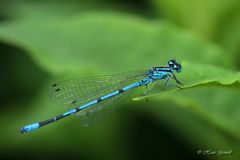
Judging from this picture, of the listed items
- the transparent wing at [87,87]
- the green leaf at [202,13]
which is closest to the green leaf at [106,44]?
the transparent wing at [87,87]

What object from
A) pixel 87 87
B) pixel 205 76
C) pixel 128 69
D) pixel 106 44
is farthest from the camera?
pixel 87 87

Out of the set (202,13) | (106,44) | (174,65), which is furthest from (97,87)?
(202,13)

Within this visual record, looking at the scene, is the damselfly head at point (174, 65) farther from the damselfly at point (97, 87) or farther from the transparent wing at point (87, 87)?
the transparent wing at point (87, 87)

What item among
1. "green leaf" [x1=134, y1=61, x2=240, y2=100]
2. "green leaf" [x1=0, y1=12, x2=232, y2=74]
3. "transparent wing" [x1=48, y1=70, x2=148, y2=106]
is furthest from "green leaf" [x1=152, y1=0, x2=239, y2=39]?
"green leaf" [x1=134, y1=61, x2=240, y2=100]

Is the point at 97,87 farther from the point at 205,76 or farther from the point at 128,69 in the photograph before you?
the point at 205,76

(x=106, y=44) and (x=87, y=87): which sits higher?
(x=106, y=44)
